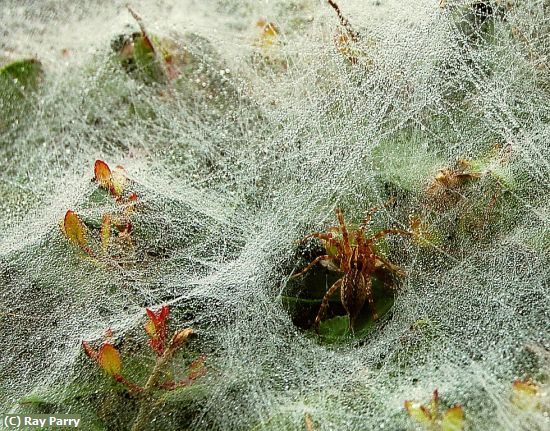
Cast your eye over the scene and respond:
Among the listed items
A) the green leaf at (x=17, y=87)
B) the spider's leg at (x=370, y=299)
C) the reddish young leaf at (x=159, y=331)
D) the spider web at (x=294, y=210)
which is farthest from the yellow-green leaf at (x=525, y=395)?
the green leaf at (x=17, y=87)

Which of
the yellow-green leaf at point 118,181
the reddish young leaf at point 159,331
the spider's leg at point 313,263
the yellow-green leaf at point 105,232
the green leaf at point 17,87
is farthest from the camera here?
the green leaf at point 17,87

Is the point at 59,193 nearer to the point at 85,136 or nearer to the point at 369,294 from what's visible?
the point at 85,136

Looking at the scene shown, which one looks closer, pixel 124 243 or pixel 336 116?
pixel 124 243

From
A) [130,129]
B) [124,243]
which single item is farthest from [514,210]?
[130,129]

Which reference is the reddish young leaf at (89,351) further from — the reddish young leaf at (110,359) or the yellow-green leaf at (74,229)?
the yellow-green leaf at (74,229)

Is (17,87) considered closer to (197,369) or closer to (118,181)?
(118,181)
